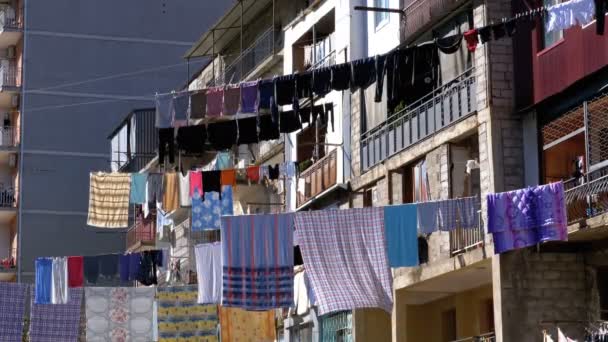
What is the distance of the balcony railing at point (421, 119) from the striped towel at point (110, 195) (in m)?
10.5

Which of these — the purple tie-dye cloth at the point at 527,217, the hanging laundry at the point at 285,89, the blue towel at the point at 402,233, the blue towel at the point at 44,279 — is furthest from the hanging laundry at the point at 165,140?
the purple tie-dye cloth at the point at 527,217

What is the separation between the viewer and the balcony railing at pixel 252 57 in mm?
42844

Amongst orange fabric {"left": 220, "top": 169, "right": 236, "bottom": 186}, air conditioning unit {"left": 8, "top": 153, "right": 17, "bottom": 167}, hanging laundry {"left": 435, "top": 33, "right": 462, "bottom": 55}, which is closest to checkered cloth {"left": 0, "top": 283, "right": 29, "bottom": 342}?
orange fabric {"left": 220, "top": 169, "right": 236, "bottom": 186}

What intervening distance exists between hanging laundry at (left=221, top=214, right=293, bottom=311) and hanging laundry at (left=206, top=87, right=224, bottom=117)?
435 cm

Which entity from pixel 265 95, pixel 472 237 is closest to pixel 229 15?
pixel 265 95

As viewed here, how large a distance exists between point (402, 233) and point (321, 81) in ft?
12.0

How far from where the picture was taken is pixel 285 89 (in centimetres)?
3023

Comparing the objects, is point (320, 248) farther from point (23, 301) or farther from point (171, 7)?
point (171, 7)

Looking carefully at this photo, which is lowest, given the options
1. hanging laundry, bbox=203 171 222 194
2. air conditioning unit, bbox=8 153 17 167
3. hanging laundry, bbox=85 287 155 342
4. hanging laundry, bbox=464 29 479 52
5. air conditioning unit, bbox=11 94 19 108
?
hanging laundry, bbox=85 287 155 342

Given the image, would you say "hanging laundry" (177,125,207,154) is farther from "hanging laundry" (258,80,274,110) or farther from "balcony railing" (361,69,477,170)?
"hanging laundry" (258,80,274,110)

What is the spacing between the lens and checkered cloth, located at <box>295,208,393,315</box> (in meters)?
27.7

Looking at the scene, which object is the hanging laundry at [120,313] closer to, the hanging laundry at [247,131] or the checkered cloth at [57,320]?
the checkered cloth at [57,320]

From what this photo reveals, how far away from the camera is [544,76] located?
1065 inches

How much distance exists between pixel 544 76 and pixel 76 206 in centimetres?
3543
